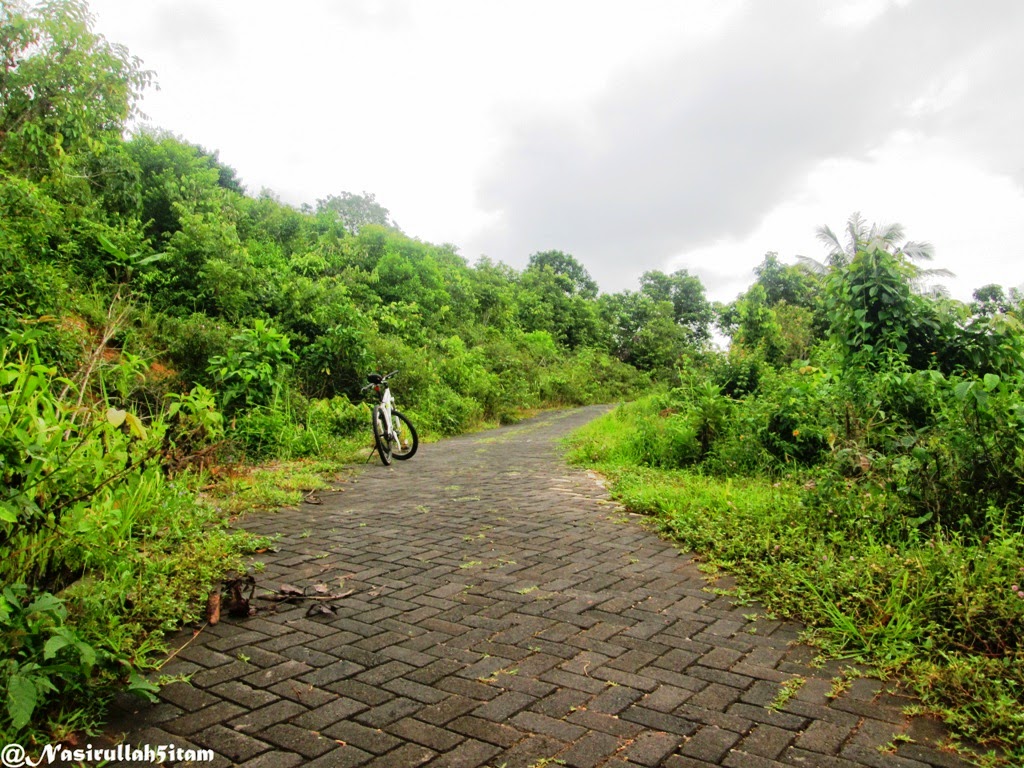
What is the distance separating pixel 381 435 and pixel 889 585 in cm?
608

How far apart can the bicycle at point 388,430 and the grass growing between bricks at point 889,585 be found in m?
4.18

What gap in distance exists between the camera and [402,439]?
8812 mm

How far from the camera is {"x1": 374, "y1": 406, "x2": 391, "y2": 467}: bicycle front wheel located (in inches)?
322

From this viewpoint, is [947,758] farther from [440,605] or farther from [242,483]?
[242,483]

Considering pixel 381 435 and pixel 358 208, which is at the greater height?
pixel 358 208

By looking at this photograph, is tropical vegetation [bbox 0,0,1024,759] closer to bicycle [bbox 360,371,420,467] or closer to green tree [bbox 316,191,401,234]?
bicycle [bbox 360,371,420,467]

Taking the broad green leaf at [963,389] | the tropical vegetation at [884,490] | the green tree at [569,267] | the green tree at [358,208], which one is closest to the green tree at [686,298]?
the green tree at [569,267]

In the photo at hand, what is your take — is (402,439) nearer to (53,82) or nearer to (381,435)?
(381,435)

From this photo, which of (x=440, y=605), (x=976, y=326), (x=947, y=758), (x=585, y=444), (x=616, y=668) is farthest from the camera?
(x=585, y=444)

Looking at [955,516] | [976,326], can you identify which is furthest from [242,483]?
[976,326]

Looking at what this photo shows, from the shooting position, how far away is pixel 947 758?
2111 mm

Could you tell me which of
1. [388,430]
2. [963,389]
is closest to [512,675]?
[963,389]

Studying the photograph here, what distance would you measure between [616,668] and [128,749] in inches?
69.4

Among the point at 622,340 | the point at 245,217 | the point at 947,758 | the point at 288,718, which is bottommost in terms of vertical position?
the point at 947,758
